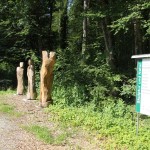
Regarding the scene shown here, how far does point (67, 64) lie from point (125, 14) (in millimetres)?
4198

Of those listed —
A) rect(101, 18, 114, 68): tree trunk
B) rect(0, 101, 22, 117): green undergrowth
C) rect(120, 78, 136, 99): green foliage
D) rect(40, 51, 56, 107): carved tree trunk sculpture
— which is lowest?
rect(0, 101, 22, 117): green undergrowth

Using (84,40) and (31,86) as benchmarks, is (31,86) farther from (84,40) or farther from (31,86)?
(84,40)

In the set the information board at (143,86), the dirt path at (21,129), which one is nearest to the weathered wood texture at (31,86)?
the dirt path at (21,129)

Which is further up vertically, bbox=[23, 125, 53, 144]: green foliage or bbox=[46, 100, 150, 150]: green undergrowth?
bbox=[46, 100, 150, 150]: green undergrowth

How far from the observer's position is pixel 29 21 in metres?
25.9

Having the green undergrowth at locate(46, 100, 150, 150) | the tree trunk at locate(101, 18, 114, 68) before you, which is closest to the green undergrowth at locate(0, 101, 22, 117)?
the green undergrowth at locate(46, 100, 150, 150)

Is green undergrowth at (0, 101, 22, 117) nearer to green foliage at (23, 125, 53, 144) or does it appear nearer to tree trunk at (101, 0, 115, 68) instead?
green foliage at (23, 125, 53, 144)

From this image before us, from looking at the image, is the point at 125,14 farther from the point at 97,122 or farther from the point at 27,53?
the point at 27,53

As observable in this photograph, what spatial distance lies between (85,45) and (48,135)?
35.2 feet

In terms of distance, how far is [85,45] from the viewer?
18.6 metres

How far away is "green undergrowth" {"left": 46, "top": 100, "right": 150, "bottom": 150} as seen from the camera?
7.61 m

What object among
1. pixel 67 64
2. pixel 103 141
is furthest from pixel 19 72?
pixel 103 141

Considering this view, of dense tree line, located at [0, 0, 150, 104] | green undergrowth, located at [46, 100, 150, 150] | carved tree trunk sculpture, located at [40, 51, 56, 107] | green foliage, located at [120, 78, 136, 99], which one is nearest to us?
green undergrowth, located at [46, 100, 150, 150]

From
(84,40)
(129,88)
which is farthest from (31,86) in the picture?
(84,40)
